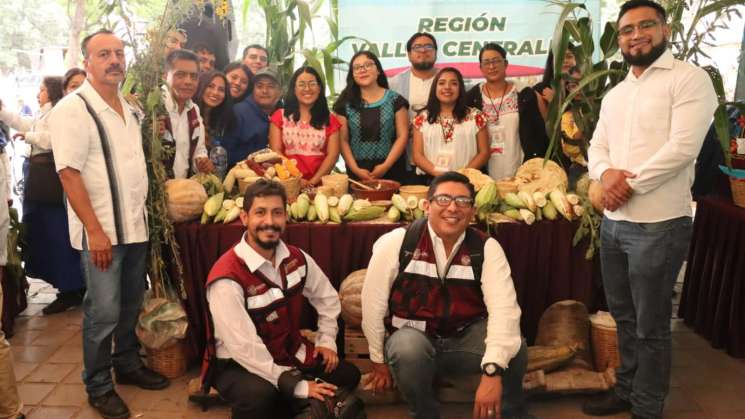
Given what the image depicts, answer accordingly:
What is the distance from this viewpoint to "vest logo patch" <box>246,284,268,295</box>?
245cm

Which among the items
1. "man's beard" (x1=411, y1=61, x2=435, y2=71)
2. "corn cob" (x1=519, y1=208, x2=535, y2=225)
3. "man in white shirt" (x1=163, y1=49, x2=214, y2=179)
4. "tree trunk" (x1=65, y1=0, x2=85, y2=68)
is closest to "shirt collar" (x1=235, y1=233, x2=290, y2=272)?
"man in white shirt" (x1=163, y1=49, x2=214, y2=179)

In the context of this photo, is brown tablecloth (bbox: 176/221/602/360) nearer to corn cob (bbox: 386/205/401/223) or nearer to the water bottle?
corn cob (bbox: 386/205/401/223)

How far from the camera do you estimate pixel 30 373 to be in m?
3.44

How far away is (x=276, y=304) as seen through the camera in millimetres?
2518

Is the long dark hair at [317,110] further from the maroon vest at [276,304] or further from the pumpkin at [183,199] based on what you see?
the maroon vest at [276,304]

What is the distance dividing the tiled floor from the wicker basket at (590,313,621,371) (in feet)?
0.96

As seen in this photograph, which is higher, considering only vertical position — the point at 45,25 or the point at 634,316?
the point at 45,25

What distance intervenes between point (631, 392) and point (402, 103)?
225 cm

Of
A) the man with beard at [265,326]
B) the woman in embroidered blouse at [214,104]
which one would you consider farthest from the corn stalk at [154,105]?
the man with beard at [265,326]

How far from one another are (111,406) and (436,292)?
1.61m

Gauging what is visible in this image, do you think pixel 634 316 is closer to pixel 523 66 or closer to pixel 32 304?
pixel 523 66

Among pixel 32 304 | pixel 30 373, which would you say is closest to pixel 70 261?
pixel 32 304

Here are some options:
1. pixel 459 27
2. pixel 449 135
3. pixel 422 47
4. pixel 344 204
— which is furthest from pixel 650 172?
pixel 459 27

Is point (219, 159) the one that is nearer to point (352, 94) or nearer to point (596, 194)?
point (352, 94)
